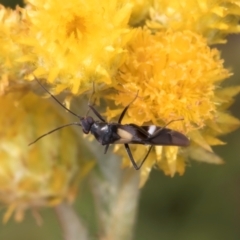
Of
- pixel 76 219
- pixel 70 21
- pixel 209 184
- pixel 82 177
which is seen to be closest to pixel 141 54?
pixel 70 21

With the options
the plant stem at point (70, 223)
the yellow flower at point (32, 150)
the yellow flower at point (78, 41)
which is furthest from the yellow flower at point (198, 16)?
the plant stem at point (70, 223)

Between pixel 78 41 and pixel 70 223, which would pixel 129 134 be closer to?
pixel 78 41

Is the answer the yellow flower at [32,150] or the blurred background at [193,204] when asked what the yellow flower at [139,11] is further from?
the blurred background at [193,204]

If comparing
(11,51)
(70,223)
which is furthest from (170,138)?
(70,223)

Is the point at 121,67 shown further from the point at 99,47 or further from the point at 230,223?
the point at 230,223

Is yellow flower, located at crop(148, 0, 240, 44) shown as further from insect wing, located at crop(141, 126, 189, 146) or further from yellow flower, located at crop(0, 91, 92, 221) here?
yellow flower, located at crop(0, 91, 92, 221)

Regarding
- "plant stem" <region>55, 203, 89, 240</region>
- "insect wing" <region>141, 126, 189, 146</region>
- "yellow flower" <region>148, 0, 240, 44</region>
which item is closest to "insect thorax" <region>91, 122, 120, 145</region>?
"insect wing" <region>141, 126, 189, 146</region>
